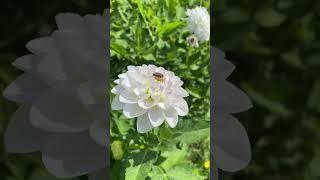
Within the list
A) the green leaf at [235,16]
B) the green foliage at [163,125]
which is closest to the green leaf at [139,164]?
the green foliage at [163,125]

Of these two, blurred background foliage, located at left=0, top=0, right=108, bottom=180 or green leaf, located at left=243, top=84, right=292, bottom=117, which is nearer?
blurred background foliage, located at left=0, top=0, right=108, bottom=180

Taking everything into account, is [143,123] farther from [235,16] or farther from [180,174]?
[235,16]

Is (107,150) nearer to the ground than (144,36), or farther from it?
nearer to the ground

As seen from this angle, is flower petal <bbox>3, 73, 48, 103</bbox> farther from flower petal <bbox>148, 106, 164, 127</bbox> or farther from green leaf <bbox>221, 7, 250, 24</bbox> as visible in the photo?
green leaf <bbox>221, 7, 250, 24</bbox>

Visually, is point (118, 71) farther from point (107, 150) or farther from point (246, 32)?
point (246, 32)

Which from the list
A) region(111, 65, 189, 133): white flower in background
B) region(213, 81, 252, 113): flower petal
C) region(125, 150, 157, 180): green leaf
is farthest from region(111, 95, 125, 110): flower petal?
region(213, 81, 252, 113): flower petal

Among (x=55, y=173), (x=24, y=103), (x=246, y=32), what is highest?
(x=246, y=32)

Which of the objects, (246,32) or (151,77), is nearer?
(151,77)

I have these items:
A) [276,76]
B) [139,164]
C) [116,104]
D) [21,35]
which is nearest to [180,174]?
[139,164]

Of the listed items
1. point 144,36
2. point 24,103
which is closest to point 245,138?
point 144,36
